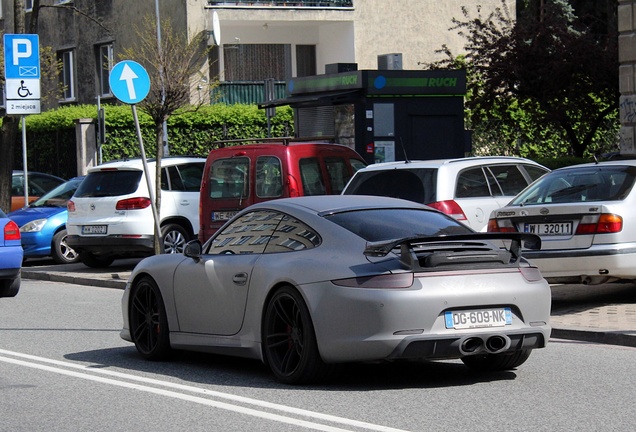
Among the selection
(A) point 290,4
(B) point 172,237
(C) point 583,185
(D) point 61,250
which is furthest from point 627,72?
(A) point 290,4

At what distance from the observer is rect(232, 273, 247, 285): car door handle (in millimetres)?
9500

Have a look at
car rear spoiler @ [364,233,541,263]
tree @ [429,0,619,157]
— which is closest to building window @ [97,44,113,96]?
tree @ [429,0,619,157]

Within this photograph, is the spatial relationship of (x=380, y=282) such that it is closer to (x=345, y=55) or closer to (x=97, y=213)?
(x=97, y=213)

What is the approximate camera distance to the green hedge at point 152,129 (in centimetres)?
3394

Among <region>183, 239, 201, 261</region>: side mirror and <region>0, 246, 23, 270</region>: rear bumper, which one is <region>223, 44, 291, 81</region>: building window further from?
<region>183, 239, 201, 261</region>: side mirror

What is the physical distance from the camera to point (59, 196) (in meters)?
23.6

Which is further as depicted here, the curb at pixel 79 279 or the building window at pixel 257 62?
the building window at pixel 257 62

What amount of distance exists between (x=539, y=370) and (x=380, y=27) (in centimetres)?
3030

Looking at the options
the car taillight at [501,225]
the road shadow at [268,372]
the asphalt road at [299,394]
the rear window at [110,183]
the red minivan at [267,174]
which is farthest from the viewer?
the rear window at [110,183]

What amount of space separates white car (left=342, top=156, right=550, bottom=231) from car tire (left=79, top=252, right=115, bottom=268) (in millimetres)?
Result: 7440

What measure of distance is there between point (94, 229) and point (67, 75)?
23651mm

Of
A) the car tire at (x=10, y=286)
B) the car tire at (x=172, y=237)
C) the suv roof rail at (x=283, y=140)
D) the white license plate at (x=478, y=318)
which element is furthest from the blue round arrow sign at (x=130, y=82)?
the white license plate at (x=478, y=318)

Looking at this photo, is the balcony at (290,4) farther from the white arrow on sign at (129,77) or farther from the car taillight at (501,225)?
the car taillight at (501,225)

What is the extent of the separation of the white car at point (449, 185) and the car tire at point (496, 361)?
4705mm
